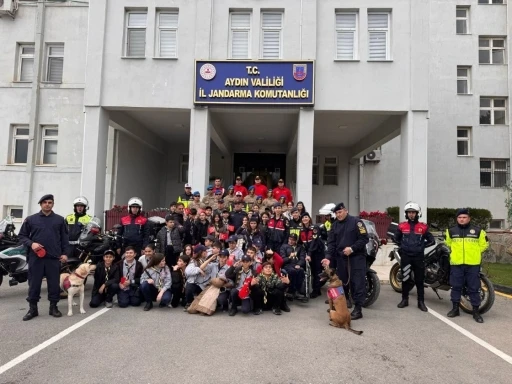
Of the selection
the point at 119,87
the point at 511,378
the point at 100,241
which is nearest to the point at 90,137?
the point at 119,87

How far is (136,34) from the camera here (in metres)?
11.9

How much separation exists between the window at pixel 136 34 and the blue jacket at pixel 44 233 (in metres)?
7.88

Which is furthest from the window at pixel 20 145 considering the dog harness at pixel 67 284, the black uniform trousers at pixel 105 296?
the black uniform trousers at pixel 105 296

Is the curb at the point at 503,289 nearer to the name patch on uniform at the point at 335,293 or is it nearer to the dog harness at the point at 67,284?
the name patch on uniform at the point at 335,293

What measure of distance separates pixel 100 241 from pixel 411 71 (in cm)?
990

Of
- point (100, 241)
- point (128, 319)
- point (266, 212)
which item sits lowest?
point (128, 319)

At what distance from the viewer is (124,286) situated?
610 centimetres

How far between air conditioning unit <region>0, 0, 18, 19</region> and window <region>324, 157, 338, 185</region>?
1427 cm

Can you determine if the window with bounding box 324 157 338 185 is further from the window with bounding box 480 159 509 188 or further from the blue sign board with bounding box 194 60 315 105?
the window with bounding box 480 159 509 188

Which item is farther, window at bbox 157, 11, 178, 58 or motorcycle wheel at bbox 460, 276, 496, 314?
window at bbox 157, 11, 178, 58

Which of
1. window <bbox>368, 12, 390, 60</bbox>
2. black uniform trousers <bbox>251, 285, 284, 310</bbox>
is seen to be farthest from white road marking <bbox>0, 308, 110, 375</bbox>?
window <bbox>368, 12, 390, 60</bbox>

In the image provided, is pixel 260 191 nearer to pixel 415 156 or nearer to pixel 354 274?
pixel 415 156

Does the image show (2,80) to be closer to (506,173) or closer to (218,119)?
(218,119)

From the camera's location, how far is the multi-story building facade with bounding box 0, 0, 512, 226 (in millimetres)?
11250
